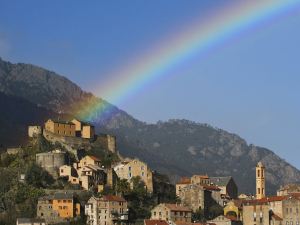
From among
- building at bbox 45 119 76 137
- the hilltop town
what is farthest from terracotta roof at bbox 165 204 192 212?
building at bbox 45 119 76 137

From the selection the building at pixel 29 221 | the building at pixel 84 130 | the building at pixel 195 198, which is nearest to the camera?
the building at pixel 29 221

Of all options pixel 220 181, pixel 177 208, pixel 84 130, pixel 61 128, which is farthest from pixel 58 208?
pixel 220 181

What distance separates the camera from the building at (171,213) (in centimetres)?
12031

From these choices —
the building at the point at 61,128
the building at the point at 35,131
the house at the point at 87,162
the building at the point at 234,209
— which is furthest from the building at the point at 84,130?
the building at the point at 234,209

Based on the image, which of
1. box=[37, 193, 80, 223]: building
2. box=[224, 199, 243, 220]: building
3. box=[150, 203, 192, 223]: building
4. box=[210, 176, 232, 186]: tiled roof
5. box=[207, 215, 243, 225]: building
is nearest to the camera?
box=[37, 193, 80, 223]: building

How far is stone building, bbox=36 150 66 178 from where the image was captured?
12569 centimetres

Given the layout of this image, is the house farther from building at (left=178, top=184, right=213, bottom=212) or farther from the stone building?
building at (left=178, top=184, right=213, bottom=212)

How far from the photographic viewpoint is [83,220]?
383 ft

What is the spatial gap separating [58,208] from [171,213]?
627 inches

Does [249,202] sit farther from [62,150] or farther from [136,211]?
[62,150]

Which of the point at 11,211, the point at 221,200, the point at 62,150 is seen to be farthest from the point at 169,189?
the point at 11,211

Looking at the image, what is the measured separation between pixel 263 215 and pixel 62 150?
107ft

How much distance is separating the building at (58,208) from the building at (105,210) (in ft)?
6.36

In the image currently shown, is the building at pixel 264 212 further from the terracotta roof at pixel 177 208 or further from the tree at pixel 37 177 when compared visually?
the tree at pixel 37 177
